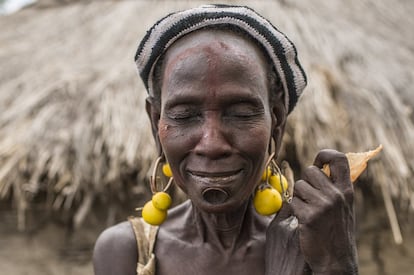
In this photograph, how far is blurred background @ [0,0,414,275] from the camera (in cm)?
428

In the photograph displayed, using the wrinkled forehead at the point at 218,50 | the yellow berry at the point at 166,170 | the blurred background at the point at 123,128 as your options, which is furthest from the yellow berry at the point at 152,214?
the blurred background at the point at 123,128

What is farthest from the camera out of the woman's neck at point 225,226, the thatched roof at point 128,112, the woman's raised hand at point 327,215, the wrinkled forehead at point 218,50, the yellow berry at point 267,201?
the thatched roof at point 128,112

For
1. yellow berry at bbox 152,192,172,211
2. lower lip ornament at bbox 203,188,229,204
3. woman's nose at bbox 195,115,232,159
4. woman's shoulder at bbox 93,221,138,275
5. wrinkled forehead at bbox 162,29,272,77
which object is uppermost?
wrinkled forehead at bbox 162,29,272,77

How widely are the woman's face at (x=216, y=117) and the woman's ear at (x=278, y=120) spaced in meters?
0.10

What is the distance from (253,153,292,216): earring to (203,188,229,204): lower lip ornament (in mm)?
182

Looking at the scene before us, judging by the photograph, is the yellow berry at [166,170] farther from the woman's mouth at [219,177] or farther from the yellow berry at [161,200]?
the woman's mouth at [219,177]

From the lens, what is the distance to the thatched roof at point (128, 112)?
4266 millimetres

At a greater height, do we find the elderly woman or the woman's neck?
the elderly woman

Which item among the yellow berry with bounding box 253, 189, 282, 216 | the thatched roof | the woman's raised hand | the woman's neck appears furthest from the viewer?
the thatched roof

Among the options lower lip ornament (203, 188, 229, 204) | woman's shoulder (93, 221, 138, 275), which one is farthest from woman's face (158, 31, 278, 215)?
woman's shoulder (93, 221, 138, 275)

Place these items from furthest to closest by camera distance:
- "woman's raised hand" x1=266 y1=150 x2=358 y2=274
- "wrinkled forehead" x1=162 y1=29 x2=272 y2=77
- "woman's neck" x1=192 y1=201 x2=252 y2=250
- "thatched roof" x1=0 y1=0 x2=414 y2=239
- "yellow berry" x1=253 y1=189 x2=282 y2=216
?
"thatched roof" x1=0 y1=0 x2=414 y2=239 < "woman's neck" x1=192 y1=201 x2=252 y2=250 < "yellow berry" x1=253 y1=189 x2=282 y2=216 < "wrinkled forehead" x1=162 y1=29 x2=272 y2=77 < "woman's raised hand" x1=266 y1=150 x2=358 y2=274

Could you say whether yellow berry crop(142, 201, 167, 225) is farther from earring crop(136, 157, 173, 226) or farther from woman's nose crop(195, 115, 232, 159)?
woman's nose crop(195, 115, 232, 159)

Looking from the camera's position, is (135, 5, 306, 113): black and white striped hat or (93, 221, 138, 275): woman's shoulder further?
(93, 221, 138, 275): woman's shoulder

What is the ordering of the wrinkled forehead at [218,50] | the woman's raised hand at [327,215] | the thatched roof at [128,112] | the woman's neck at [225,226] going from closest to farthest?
1. the woman's raised hand at [327,215]
2. the wrinkled forehead at [218,50]
3. the woman's neck at [225,226]
4. the thatched roof at [128,112]
